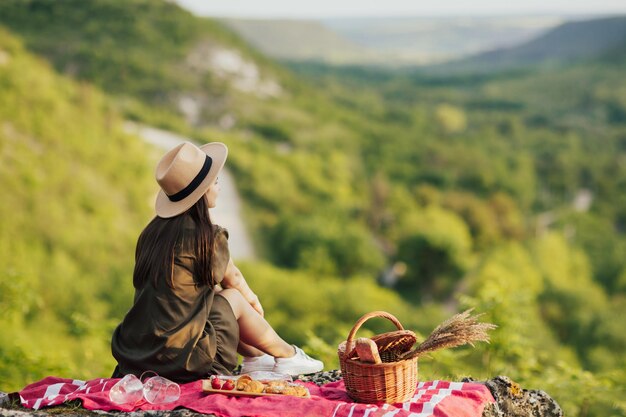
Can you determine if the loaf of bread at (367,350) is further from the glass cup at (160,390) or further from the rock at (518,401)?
the glass cup at (160,390)

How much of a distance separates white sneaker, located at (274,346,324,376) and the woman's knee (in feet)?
1.59

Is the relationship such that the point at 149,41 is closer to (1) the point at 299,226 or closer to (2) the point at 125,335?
(1) the point at 299,226

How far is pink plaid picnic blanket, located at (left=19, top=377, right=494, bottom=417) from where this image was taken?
4680mm

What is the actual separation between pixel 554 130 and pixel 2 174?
401 ft

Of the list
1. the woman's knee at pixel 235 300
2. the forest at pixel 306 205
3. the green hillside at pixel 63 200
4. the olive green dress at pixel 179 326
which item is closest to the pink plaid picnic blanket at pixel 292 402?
the olive green dress at pixel 179 326

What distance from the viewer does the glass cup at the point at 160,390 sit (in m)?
4.86

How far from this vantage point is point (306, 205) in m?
45.0

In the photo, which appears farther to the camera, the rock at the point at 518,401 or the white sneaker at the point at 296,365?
the white sneaker at the point at 296,365

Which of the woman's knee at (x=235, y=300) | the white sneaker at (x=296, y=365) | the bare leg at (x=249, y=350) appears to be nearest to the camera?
the woman's knee at (x=235, y=300)

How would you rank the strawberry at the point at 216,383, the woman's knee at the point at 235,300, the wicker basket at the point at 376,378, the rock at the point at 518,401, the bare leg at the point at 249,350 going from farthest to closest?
the bare leg at the point at 249,350 < the woman's knee at the point at 235,300 < the rock at the point at 518,401 < the strawberry at the point at 216,383 < the wicker basket at the point at 376,378

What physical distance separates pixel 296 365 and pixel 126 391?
1257 mm

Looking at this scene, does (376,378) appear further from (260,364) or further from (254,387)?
(260,364)

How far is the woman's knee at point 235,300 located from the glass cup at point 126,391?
825 mm

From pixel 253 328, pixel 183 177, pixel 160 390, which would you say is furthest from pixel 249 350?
pixel 183 177
